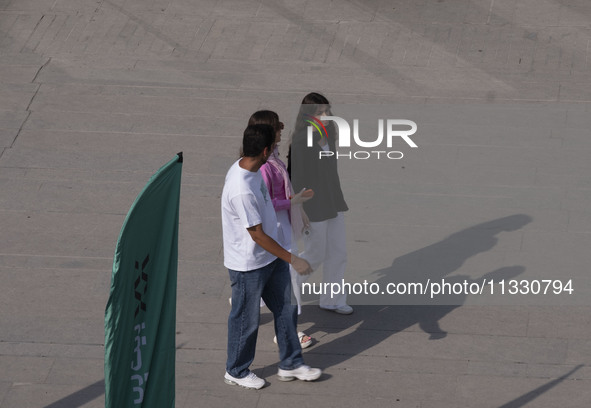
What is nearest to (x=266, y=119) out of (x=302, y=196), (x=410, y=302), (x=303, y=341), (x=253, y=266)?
(x=302, y=196)

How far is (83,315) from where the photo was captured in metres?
8.32

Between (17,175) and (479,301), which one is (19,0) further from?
(479,301)

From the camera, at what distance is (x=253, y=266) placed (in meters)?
7.06

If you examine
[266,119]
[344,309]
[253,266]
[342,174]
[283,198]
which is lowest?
[344,309]

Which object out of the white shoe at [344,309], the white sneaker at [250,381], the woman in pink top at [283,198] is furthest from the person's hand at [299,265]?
the white shoe at [344,309]

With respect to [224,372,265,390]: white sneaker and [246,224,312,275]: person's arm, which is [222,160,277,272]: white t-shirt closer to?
[246,224,312,275]: person's arm

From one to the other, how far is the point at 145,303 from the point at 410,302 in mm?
3270

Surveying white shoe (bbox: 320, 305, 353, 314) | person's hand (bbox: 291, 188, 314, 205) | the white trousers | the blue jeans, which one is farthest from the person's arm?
white shoe (bbox: 320, 305, 353, 314)

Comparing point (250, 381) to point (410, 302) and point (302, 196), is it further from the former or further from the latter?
point (410, 302)

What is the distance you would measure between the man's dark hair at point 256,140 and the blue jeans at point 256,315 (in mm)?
776

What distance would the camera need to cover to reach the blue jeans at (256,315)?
7152mm

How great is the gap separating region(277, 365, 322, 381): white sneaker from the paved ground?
0.22ft

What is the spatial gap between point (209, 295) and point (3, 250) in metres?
1.92

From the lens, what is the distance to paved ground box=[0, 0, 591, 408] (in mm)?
7633
